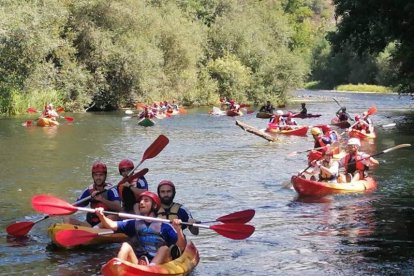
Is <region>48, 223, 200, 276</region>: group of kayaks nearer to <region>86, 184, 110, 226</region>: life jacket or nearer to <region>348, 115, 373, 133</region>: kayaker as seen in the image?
<region>86, 184, 110, 226</region>: life jacket

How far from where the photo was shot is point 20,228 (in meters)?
9.39

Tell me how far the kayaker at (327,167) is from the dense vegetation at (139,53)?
19294 mm

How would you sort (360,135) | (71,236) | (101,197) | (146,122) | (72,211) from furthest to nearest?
1. (146,122)
2. (360,135)
3. (101,197)
4. (71,236)
5. (72,211)

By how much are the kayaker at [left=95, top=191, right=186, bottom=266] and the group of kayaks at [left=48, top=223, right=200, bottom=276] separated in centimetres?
13

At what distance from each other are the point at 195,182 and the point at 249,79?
117ft

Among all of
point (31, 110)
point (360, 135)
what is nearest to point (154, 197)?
point (360, 135)

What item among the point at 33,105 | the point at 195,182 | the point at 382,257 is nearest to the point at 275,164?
the point at 195,182

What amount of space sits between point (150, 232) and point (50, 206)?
1.20m

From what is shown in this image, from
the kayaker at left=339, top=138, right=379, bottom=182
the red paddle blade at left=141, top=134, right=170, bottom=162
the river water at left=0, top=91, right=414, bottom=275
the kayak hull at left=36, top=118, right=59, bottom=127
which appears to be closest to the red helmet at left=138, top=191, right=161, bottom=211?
the river water at left=0, top=91, right=414, bottom=275

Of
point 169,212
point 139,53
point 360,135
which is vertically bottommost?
point 360,135

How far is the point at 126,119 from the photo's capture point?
32.0 m

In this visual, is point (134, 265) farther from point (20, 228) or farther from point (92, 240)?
point (20, 228)

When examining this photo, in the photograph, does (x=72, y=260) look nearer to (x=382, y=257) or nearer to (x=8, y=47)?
(x=382, y=257)

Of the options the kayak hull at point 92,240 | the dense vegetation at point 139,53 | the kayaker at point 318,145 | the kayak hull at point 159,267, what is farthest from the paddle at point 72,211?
the dense vegetation at point 139,53
